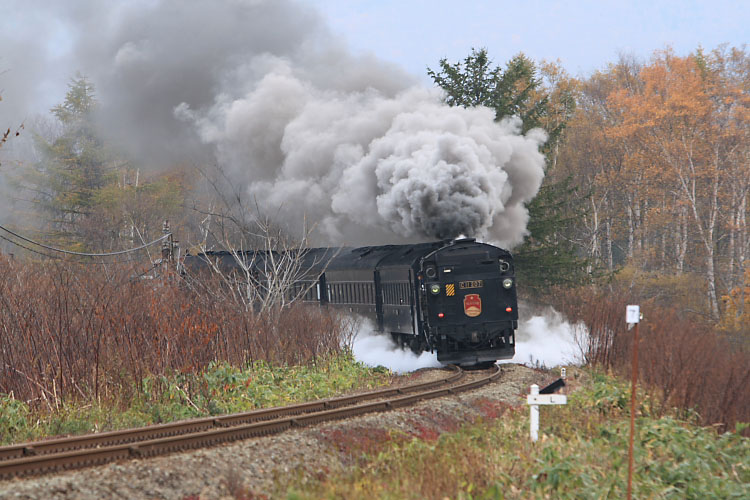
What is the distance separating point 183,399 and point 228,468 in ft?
13.3

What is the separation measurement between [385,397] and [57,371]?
4.56 metres

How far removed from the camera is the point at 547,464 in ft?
24.0

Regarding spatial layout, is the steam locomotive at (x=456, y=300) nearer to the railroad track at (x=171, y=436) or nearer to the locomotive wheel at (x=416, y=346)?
the locomotive wheel at (x=416, y=346)

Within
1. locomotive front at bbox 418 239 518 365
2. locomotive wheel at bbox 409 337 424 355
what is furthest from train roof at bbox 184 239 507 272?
locomotive wheel at bbox 409 337 424 355

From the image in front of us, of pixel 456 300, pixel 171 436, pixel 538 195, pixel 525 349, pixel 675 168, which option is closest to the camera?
pixel 171 436

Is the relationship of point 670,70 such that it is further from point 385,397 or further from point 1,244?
point 1,244

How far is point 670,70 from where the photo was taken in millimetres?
39125

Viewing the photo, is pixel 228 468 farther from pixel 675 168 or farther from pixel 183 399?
pixel 675 168

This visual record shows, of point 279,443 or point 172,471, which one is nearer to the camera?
point 172,471

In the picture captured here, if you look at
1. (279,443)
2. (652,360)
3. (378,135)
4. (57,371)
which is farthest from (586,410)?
(378,135)

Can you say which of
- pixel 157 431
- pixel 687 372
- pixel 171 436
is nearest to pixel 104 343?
pixel 157 431

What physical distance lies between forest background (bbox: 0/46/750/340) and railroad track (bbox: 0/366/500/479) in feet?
64.7

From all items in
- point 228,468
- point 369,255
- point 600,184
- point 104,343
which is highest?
point 600,184

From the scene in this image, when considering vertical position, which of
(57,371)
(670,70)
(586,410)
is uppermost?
(670,70)
